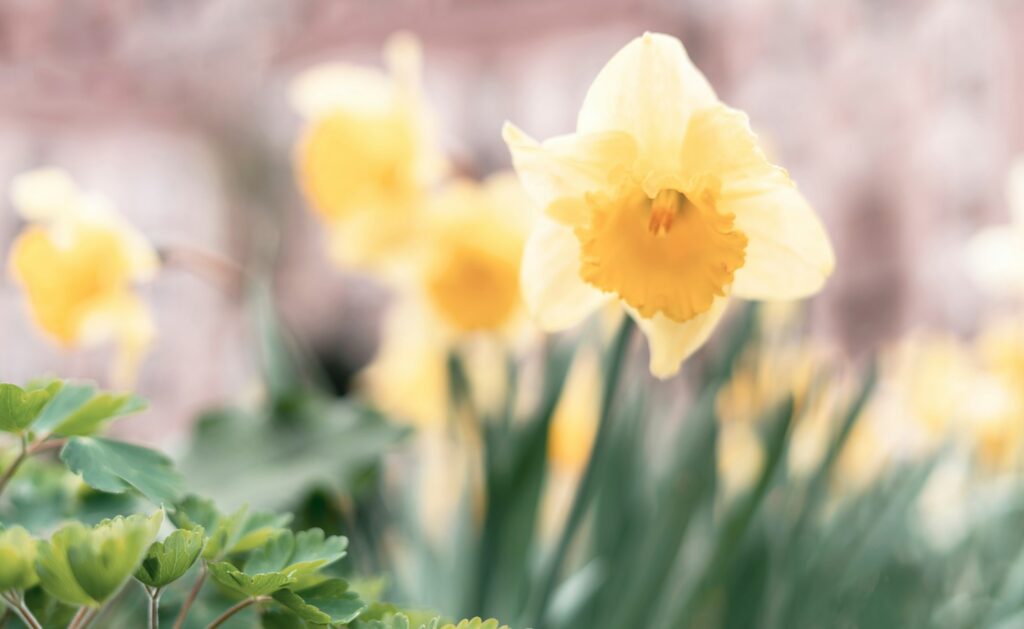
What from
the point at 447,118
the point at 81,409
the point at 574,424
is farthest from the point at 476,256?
the point at 447,118

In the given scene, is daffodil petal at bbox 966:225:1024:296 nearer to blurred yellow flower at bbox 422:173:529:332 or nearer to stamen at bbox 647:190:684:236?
blurred yellow flower at bbox 422:173:529:332

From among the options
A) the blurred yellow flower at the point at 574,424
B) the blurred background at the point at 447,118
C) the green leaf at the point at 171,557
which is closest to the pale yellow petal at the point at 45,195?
the blurred yellow flower at the point at 574,424

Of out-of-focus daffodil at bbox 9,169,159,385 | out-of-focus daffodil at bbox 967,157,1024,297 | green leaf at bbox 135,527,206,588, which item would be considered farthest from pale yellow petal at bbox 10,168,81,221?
out-of-focus daffodil at bbox 967,157,1024,297

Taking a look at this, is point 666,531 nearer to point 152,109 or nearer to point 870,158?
point 870,158

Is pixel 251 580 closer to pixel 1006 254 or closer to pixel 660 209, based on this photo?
pixel 660 209

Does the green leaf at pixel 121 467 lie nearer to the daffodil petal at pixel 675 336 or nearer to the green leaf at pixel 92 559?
the green leaf at pixel 92 559

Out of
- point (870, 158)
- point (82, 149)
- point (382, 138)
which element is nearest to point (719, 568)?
point (382, 138)
